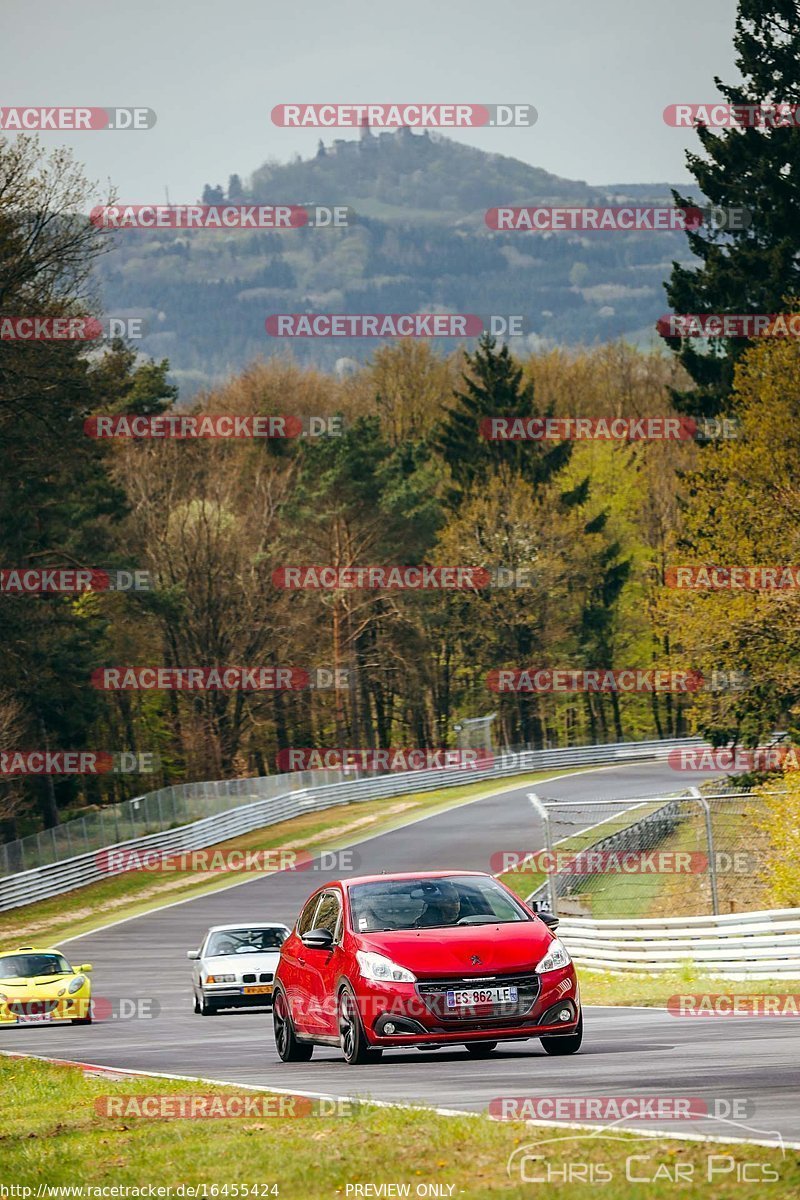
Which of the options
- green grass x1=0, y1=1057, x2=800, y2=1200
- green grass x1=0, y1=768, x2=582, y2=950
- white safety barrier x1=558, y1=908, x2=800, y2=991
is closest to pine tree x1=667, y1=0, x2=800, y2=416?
green grass x1=0, y1=768, x2=582, y2=950

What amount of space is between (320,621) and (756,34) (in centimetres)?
3484

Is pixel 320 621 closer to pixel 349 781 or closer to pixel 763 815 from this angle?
pixel 349 781

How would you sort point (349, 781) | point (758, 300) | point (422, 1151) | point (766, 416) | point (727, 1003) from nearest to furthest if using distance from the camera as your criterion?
point (422, 1151)
point (727, 1003)
point (766, 416)
point (758, 300)
point (349, 781)

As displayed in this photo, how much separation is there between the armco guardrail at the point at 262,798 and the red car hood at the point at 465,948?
37776 millimetres

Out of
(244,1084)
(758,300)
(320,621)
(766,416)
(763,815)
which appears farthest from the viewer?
(320,621)

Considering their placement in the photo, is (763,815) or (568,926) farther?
(568,926)

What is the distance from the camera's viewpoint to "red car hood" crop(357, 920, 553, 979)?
1259 centimetres

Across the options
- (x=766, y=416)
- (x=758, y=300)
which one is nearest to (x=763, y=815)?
(x=766, y=416)

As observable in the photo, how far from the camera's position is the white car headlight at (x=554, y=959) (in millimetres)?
12711

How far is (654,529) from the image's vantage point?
8988 cm

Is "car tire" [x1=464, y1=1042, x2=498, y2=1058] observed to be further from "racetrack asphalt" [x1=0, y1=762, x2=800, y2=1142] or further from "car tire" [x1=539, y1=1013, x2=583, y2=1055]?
"car tire" [x1=539, y1=1013, x2=583, y2=1055]

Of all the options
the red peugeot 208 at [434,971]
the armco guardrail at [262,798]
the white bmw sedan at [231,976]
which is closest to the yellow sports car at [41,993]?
the white bmw sedan at [231,976]

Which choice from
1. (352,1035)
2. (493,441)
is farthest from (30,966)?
(493,441)

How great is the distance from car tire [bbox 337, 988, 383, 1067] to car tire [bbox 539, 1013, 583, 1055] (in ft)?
4.10
